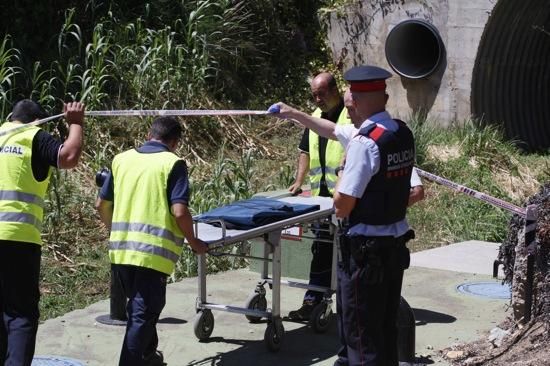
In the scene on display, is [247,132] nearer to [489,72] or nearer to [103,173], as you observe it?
[489,72]

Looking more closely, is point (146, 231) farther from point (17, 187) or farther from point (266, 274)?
point (266, 274)

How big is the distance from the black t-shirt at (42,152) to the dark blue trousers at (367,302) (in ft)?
5.51

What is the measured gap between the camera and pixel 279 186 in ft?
36.2

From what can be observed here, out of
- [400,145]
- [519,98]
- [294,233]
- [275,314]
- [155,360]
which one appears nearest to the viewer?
[400,145]

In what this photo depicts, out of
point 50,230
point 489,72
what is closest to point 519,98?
point 489,72

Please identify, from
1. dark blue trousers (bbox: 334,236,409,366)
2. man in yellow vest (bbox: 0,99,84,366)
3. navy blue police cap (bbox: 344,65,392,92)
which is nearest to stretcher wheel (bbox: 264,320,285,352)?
dark blue trousers (bbox: 334,236,409,366)

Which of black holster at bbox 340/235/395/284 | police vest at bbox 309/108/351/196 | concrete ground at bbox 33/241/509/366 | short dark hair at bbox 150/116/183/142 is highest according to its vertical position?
short dark hair at bbox 150/116/183/142

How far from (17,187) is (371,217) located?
196 centimetres

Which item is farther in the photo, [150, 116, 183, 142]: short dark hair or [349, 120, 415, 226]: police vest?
[150, 116, 183, 142]: short dark hair

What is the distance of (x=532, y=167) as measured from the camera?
12.9 m

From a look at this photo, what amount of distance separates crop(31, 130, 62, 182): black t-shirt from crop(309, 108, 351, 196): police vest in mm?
1955

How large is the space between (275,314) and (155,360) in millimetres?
861

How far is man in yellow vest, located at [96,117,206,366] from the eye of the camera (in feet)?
18.5

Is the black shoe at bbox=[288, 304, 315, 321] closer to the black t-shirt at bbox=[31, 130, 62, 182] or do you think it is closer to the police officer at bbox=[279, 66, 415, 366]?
the police officer at bbox=[279, 66, 415, 366]
